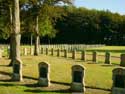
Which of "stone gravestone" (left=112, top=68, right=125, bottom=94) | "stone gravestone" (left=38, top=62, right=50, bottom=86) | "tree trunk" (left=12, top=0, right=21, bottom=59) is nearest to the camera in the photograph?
"stone gravestone" (left=112, top=68, right=125, bottom=94)

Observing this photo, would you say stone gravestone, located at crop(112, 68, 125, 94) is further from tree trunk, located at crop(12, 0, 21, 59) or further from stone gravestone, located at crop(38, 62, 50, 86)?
tree trunk, located at crop(12, 0, 21, 59)

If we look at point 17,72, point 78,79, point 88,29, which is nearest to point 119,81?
point 78,79

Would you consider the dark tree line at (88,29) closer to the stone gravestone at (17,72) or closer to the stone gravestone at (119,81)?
the stone gravestone at (17,72)

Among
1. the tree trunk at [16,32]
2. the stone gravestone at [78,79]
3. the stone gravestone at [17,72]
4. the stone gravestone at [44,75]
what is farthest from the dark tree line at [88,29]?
the stone gravestone at [78,79]

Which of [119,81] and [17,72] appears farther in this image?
[17,72]

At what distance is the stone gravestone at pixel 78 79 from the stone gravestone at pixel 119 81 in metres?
1.77

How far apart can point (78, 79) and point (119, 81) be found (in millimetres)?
2321

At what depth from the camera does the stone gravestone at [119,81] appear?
57.1ft

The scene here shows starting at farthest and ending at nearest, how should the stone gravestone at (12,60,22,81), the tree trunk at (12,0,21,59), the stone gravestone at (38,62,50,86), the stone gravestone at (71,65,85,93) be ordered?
the tree trunk at (12,0,21,59) < the stone gravestone at (12,60,22,81) < the stone gravestone at (38,62,50,86) < the stone gravestone at (71,65,85,93)

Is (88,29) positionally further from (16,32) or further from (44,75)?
(44,75)

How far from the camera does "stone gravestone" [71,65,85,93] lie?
1897 cm

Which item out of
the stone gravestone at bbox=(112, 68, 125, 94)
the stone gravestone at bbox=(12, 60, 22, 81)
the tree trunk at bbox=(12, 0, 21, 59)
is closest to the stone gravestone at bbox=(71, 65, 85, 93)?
the stone gravestone at bbox=(112, 68, 125, 94)

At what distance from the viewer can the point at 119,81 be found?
17.6 metres

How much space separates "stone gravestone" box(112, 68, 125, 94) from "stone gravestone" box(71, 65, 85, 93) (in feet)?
5.81
